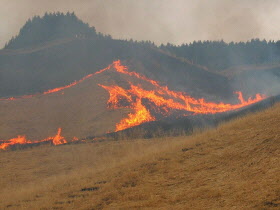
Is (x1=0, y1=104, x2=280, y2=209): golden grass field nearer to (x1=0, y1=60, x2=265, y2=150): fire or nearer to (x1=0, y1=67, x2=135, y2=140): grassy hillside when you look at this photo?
(x1=0, y1=60, x2=265, y2=150): fire

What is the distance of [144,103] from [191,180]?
37979 millimetres

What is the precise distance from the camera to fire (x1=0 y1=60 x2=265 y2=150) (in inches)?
1620

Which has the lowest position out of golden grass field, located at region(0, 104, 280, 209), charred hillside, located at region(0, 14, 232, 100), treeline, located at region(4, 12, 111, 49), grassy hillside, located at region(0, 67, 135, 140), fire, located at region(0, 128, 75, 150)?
golden grass field, located at region(0, 104, 280, 209)

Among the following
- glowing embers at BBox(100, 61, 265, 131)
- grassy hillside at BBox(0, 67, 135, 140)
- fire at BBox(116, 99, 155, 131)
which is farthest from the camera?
glowing embers at BBox(100, 61, 265, 131)

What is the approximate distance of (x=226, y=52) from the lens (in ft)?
390

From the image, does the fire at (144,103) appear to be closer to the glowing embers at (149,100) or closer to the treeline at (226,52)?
the glowing embers at (149,100)

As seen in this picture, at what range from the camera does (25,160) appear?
25500 millimetres

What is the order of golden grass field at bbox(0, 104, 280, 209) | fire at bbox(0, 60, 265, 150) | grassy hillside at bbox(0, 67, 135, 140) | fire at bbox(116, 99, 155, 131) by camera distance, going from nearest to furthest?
golden grass field at bbox(0, 104, 280, 209)
fire at bbox(116, 99, 155, 131)
fire at bbox(0, 60, 265, 150)
grassy hillside at bbox(0, 67, 135, 140)

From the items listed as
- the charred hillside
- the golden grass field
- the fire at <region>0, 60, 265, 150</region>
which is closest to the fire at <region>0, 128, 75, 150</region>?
the fire at <region>0, 60, 265, 150</region>

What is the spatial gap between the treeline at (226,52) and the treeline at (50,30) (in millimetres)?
30672

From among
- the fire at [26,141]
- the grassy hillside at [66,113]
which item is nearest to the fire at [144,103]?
the fire at [26,141]

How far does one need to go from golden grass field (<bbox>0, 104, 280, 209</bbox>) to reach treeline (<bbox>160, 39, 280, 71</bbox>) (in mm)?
96807

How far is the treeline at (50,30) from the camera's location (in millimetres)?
109062

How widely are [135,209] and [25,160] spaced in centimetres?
1843
